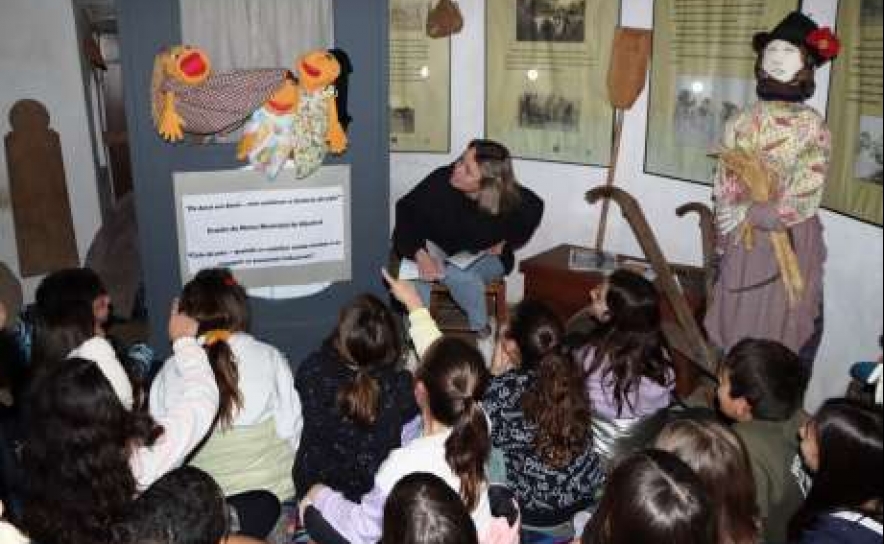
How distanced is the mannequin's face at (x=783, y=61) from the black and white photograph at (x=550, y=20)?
5.91 feet

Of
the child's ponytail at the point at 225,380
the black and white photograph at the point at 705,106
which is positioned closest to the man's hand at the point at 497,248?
the black and white photograph at the point at 705,106

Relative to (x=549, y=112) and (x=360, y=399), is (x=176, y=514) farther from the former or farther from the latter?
(x=549, y=112)

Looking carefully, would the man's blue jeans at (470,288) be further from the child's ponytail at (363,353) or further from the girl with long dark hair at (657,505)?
the girl with long dark hair at (657,505)

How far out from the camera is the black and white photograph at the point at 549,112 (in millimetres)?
5457

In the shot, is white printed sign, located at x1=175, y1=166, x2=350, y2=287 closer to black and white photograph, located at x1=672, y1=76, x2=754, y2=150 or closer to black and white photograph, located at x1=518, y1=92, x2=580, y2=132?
black and white photograph, located at x1=518, y1=92, x2=580, y2=132

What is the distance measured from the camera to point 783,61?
3.60 meters

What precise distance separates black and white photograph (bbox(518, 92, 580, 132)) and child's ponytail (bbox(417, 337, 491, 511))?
335 centimetres

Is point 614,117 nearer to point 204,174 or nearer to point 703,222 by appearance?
point 703,222

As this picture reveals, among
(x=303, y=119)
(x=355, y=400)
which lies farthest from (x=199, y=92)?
(x=355, y=400)

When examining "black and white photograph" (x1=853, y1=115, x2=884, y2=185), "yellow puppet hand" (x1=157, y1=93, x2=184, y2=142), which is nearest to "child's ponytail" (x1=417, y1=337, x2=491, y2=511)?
"yellow puppet hand" (x1=157, y1=93, x2=184, y2=142)

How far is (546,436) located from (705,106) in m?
2.87

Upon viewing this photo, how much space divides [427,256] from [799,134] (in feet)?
6.93

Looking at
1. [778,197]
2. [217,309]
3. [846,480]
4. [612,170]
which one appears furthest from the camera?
[612,170]

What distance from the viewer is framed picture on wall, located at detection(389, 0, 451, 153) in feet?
18.3
